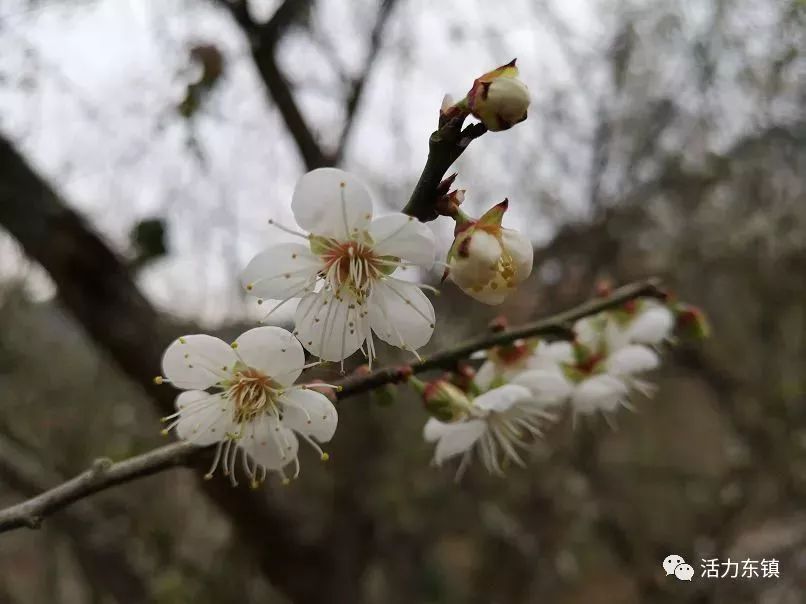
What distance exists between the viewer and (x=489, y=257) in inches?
22.7

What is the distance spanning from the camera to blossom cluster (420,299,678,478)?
32.8 inches

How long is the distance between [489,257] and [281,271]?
22 cm

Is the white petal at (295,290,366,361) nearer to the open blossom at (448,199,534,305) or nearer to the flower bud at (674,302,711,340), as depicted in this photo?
the open blossom at (448,199,534,305)

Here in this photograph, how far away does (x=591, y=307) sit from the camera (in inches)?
38.0

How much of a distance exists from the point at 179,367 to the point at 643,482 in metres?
3.72

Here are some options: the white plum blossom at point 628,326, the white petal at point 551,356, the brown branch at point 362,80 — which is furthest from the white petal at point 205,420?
the brown branch at point 362,80

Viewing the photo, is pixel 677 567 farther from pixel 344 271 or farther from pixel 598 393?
pixel 344 271

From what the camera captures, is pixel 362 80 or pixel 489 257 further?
pixel 362 80

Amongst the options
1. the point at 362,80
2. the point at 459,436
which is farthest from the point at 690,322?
the point at 362,80

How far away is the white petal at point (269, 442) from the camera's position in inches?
29.0

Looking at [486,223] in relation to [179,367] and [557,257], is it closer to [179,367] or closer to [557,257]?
[179,367]

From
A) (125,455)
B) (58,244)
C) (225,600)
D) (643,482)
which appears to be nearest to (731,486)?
(643,482)

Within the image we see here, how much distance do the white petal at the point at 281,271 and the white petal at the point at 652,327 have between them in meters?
0.63

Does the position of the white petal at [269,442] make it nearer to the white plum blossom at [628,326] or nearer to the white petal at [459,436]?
the white petal at [459,436]
